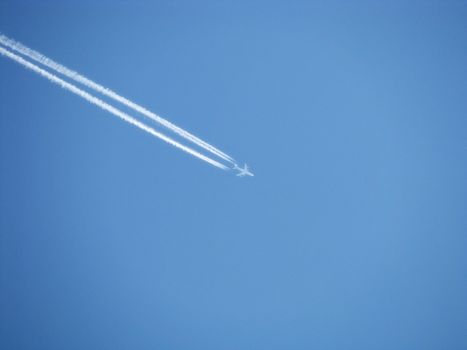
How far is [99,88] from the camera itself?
17.7 ft

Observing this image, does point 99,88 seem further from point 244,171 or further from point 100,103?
point 244,171

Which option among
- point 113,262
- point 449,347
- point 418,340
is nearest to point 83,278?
point 113,262

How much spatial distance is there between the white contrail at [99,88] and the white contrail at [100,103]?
159 mm

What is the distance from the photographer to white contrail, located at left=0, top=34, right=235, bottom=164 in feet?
16.0

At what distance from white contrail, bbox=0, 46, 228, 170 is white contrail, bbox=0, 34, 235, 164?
16 cm

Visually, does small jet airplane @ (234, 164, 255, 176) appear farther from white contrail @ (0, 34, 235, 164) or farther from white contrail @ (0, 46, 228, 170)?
white contrail @ (0, 46, 228, 170)

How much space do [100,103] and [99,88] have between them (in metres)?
0.38

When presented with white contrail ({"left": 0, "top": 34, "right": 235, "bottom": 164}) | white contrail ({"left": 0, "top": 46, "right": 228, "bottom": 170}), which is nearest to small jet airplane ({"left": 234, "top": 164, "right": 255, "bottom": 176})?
white contrail ({"left": 0, "top": 34, "right": 235, "bottom": 164})

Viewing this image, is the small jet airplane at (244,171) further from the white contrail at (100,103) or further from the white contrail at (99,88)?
the white contrail at (100,103)

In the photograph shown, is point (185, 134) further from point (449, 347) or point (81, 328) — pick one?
point (449, 347)

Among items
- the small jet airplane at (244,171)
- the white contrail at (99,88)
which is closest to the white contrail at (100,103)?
the white contrail at (99,88)

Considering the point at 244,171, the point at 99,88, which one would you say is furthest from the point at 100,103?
the point at 244,171

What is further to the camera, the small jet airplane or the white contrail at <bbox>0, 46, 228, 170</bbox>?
the small jet airplane

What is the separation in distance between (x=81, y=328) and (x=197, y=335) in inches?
129
